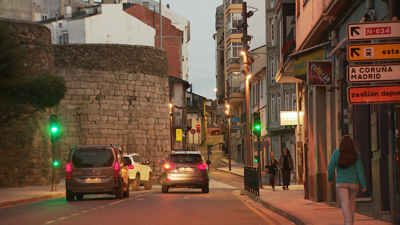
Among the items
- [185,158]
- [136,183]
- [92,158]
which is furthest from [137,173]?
[92,158]

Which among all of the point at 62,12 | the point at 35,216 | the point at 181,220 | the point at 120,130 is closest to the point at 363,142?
the point at 181,220

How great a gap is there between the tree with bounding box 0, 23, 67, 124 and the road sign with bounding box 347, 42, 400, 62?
53.8 ft

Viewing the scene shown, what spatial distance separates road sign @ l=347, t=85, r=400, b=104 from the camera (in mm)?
8898

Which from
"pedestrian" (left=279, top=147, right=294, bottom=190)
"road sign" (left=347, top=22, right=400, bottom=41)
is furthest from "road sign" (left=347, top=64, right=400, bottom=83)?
"pedestrian" (left=279, top=147, right=294, bottom=190)

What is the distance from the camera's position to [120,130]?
38.5 m

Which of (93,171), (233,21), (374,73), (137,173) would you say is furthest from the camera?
(233,21)

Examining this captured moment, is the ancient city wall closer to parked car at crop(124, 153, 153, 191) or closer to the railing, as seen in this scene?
parked car at crop(124, 153, 153, 191)

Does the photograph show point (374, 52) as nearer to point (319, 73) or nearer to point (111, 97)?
point (319, 73)

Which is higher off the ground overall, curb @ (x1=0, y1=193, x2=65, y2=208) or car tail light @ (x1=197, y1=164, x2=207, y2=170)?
car tail light @ (x1=197, y1=164, x2=207, y2=170)

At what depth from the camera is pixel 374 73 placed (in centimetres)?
897

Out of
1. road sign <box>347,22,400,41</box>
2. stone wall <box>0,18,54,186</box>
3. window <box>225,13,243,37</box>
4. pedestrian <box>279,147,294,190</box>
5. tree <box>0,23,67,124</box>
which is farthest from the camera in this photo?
window <box>225,13,243,37</box>

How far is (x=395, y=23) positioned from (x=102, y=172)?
41.7ft

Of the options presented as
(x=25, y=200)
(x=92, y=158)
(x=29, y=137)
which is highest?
(x=29, y=137)

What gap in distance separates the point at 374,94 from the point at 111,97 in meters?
30.3
